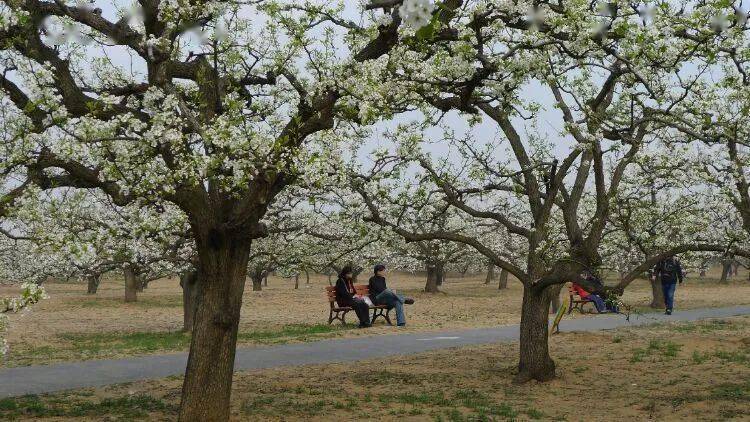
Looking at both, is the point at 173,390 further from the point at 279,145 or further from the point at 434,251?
the point at 434,251

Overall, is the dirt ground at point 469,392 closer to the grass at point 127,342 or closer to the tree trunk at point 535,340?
the tree trunk at point 535,340

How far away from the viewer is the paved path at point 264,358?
33.1ft

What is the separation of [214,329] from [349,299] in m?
11.0

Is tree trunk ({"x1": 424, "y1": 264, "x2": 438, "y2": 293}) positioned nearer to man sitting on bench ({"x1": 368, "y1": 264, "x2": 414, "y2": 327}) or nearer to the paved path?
man sitting on bench ({"x1": 368, "y1": 264, "x2": 414, "y2": 327})

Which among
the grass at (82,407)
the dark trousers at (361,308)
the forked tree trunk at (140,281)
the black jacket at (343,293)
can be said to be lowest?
the grass at (82,407)

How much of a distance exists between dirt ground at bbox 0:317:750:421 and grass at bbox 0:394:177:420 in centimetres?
1

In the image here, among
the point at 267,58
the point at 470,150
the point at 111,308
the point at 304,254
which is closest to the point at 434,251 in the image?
the point at 111,308

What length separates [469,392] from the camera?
9633mm

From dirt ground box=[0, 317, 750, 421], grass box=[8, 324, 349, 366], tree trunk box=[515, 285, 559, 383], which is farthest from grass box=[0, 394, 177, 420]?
tree trunk box=[515, 285, 559, 383]

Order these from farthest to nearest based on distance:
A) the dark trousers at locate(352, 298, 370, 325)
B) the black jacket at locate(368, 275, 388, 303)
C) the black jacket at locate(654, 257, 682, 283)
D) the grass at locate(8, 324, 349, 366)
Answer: the black jacket at locate(654, 257, 682, 283) < the black jacket at locate(368, 275, 388, 303) < the dark trousers at locate(352, 298, 370, 325) < the grass at locate(8, 324, 349, 366)

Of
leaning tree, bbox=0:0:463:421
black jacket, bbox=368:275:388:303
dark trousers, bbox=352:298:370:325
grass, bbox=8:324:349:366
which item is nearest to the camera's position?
leaning tree, bbox=0:0:463:421

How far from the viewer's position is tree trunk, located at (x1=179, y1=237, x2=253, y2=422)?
752 cm

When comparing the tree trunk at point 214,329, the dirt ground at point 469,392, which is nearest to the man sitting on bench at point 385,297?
the dirt ground at point 469,392

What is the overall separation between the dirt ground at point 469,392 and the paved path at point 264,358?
604 mm
